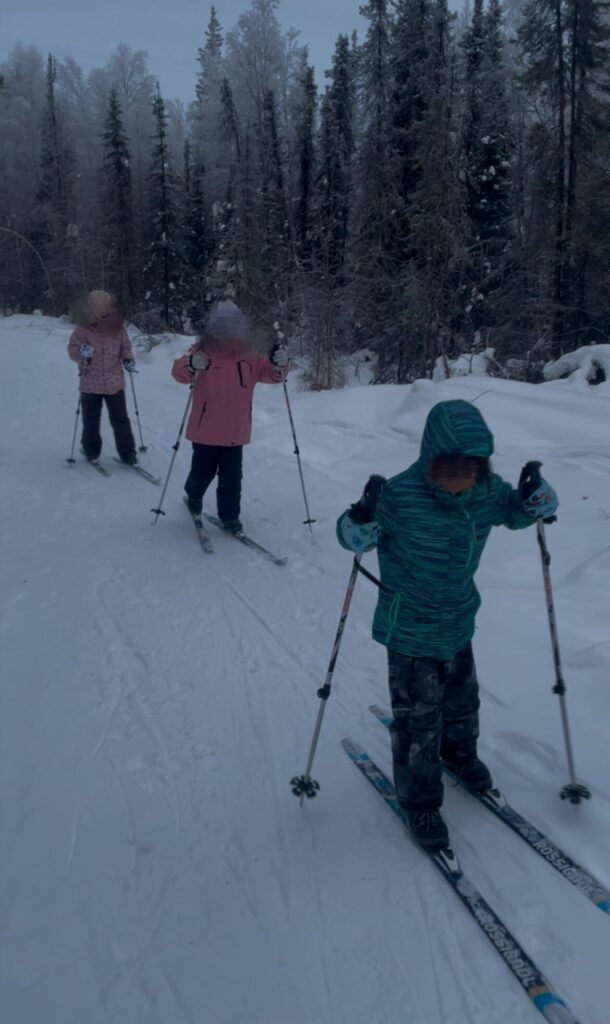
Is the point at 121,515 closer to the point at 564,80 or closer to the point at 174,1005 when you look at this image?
the point at 174,1005

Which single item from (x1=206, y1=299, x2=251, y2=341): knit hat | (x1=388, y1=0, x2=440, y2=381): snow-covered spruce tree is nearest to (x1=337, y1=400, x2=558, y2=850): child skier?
(x1=206, y1=299, x2=251, y2=341): knit hat

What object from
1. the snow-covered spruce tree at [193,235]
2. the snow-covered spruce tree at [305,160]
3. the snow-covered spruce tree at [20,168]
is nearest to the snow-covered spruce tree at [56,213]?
the snow-covered spruce tree at [20,168]

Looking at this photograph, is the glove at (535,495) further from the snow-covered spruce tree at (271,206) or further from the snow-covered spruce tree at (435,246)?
the snow-covered spruce tree at (271,206)

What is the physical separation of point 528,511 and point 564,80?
23918mm

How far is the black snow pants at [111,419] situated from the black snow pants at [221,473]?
2.44 meters

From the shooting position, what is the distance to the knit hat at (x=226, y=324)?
20.1 ft

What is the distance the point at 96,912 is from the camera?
261 centimetres

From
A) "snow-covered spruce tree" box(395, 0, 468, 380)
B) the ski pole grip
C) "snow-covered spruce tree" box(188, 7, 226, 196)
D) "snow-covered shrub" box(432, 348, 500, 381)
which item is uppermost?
"snow-covered spruce tree" box(188, 7, 226, 196)

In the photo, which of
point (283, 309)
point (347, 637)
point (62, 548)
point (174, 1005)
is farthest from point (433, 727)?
point (283, 309)

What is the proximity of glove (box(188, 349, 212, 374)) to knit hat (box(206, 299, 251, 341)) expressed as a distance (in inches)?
8.2

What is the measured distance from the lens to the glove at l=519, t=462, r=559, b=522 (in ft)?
9.41

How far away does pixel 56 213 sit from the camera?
137ft

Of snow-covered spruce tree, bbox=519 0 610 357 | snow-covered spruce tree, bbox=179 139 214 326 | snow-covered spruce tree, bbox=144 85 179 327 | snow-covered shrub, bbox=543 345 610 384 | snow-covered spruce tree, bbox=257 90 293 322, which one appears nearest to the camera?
snow-covered shrub, bbox=543 345 610 384

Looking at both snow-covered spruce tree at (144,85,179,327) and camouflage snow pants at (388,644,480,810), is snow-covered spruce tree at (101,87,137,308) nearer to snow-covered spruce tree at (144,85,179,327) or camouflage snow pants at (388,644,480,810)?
snow-covered spruce tree at (144,85,179,327)
